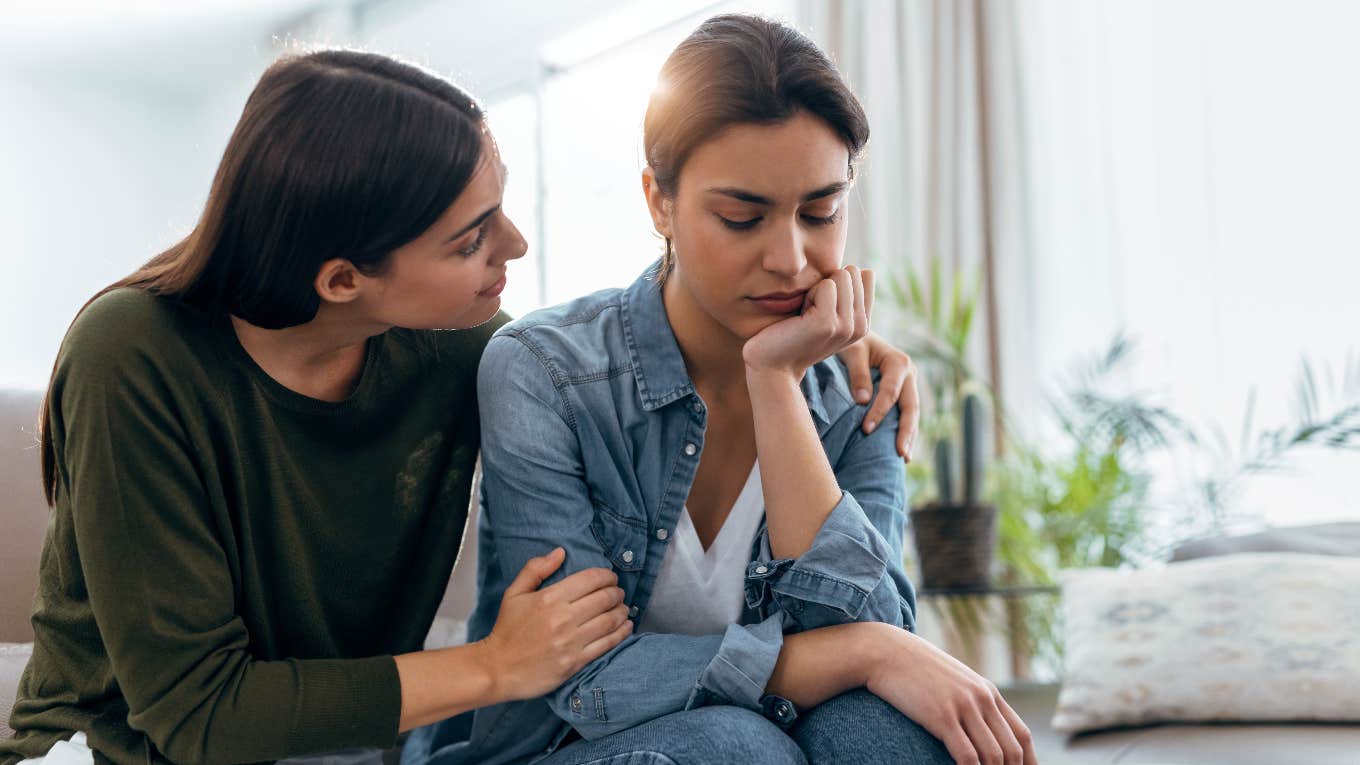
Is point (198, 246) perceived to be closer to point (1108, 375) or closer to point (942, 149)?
point (1108, 375)

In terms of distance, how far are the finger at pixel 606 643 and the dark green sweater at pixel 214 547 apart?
0.18 meters

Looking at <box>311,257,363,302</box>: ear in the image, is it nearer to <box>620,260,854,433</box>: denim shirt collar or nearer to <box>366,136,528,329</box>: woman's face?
<box>366,136,528,329</box>: woman's face

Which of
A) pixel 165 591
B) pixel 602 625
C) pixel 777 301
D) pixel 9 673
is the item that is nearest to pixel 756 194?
pixel 777 301

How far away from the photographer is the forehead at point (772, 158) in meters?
1.24

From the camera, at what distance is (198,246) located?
1.13 meters

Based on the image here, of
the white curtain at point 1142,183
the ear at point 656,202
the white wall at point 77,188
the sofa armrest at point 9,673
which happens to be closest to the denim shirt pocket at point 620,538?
→ the ear at point 656,202

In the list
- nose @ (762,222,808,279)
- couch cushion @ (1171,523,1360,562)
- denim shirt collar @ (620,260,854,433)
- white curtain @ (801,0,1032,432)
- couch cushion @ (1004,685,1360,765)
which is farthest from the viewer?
white curtain @ (801,0,1032,432)

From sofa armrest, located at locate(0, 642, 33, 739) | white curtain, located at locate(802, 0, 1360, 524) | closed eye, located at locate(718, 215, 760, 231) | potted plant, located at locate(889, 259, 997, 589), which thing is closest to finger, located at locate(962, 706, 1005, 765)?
closed eye, located at locate(718, 215, 760, 231)

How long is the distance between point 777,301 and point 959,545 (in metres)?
1.40

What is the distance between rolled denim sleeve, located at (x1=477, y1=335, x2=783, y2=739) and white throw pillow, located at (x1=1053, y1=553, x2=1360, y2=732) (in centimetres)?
83

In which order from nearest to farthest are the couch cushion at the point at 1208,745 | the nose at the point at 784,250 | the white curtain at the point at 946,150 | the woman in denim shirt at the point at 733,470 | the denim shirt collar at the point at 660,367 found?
the woman in denim shirt at the point at 733,470, the nose at the point at 784,250, the denim shirt collar at the point at 660,367, the couch cushion at the point at 1208,745, the white curtain at the point at 946,150

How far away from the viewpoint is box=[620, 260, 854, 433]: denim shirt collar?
1374mm

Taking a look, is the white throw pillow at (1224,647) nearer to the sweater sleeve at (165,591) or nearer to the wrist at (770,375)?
the wrist at (770,375)

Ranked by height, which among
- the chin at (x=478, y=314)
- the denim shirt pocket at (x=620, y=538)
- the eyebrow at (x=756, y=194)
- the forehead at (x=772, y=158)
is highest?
the forehead at (x=772, y=158)
